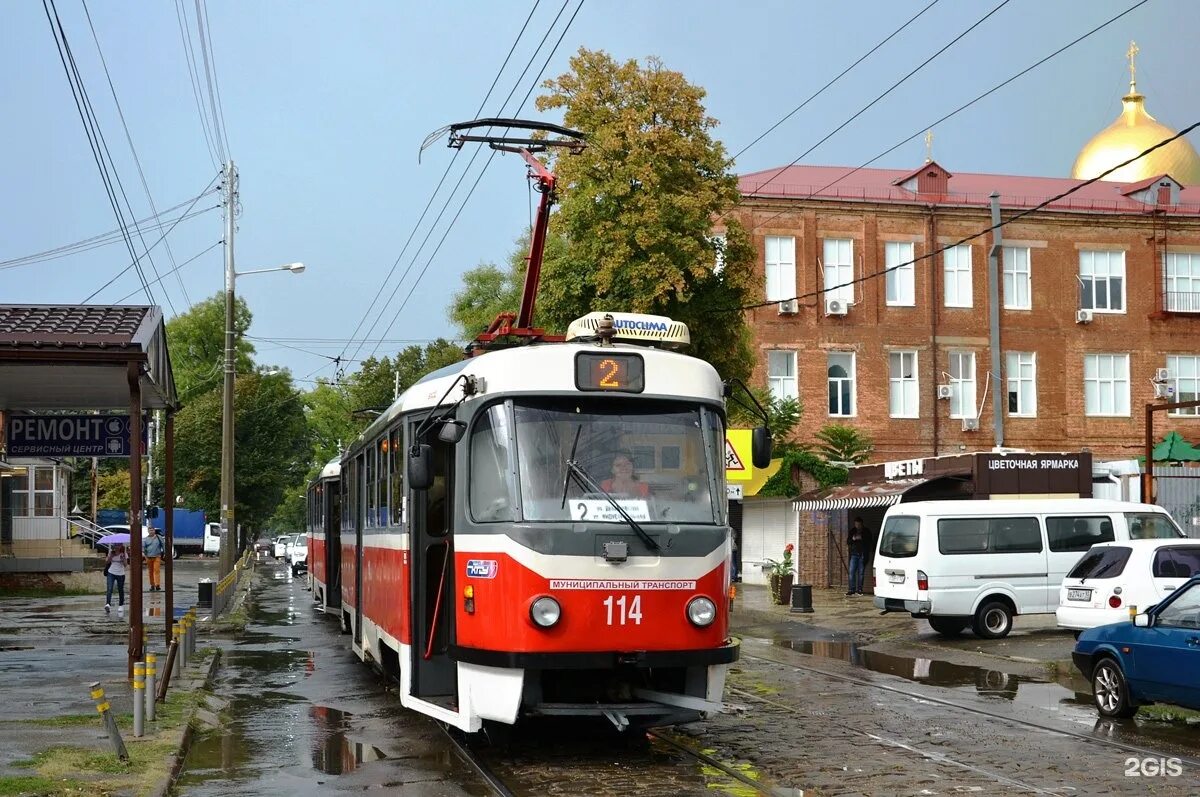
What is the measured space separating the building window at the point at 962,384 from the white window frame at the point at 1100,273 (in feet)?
14.7

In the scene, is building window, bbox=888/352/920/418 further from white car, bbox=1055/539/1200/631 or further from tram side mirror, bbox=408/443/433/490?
tram side mirror, bbox=408/443/433/490

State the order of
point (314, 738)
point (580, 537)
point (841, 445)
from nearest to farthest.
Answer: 1. point (580, 537)
2. point (314, 738)
3. point (841, 445)

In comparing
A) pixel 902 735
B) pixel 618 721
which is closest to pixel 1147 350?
pixel 902 735

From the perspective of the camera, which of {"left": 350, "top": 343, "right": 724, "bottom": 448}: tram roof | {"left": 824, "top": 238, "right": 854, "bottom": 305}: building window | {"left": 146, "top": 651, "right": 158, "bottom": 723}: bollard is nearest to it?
{"left": 350, "top": 343, "right": 724, "bottom": 448}: tram roof

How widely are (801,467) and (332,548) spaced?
14.9 metres

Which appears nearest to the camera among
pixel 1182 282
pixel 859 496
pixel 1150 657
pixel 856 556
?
pixel 1150 657

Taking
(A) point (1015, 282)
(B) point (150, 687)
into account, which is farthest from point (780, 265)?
(B) point (150, 687)

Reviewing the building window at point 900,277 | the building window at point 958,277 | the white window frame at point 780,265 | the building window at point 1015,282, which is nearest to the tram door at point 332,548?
the white window frame at point 780,265

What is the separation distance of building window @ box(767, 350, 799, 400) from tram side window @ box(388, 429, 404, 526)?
29997 millimetres

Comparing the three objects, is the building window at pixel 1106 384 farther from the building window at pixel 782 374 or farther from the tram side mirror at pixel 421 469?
the tram side mirror at pixel 421 469

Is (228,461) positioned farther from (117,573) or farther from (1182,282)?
(1182,282)

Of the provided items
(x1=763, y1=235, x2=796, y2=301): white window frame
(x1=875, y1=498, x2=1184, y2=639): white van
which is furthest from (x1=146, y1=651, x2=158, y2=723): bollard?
(x1=763, y1=235, x2=796, y2=301): white window frame

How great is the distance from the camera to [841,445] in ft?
132

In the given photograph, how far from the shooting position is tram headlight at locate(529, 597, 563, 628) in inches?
397
